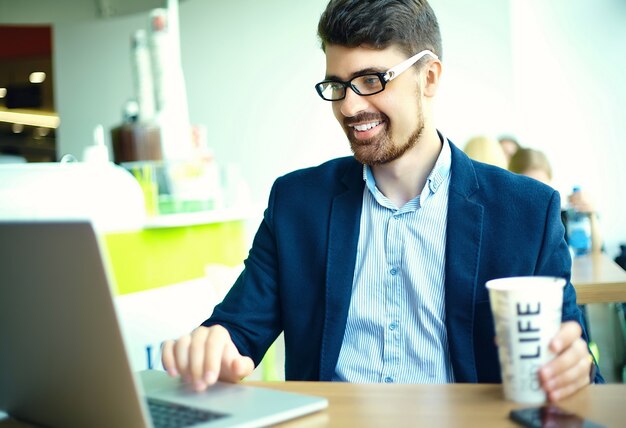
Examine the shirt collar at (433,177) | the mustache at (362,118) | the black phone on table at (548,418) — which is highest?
the mustache at (362,118)

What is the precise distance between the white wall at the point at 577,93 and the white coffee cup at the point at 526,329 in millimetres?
4597

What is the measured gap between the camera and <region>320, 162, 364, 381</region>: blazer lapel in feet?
4.50

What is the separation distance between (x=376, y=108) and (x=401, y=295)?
1.11 ft

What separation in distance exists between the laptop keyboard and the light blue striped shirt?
1.78 ft

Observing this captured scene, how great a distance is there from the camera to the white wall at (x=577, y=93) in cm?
527

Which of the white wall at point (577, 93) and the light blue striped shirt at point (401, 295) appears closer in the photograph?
the light blue striped shirt at point (401, 295)

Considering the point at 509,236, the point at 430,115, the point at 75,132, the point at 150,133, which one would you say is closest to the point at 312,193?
the point at 430,115

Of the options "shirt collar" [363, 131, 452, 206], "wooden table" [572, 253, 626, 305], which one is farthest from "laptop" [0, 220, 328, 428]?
"wooden table" [572, 253, 626, 305]

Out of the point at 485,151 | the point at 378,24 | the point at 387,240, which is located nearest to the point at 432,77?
the point at 378,24

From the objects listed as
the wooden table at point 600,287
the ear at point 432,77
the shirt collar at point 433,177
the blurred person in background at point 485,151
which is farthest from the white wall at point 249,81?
the shirt collar at point 433,177

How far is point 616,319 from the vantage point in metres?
4.11

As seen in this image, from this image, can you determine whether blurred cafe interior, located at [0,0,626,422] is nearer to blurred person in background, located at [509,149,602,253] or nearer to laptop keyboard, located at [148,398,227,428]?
blurred person in background, located at [509,149,602,253]

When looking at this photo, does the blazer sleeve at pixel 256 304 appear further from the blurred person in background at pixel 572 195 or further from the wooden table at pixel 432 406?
the blurred person in background at pixel 572 195

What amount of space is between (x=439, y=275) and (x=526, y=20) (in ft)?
14.5
